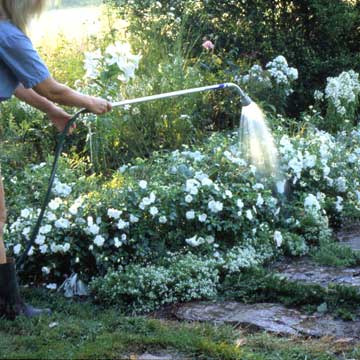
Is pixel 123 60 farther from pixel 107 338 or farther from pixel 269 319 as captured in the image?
pixel 107 338

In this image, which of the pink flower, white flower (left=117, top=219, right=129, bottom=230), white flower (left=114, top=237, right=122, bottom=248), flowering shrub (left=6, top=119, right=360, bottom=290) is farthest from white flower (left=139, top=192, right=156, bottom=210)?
the pink flower

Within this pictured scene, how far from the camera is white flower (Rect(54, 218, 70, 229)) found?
14.0 feet

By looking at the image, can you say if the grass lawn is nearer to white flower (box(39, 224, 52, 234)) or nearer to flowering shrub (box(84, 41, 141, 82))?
white flower (box(39, 224, 52, 234))

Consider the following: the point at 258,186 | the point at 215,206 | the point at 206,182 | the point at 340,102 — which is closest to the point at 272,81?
the point at 340,102

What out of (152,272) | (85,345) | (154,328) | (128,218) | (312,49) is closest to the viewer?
(85,345)

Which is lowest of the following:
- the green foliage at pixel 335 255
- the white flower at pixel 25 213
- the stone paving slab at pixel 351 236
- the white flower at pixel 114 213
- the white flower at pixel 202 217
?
the green foliage at pixel 335 255

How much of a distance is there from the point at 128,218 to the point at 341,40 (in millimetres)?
4287

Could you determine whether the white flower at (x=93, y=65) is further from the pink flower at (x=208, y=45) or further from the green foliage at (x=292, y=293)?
the green foliage at (x=292, y=293)

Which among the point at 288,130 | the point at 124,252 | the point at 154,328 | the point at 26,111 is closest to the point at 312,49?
the point at 288,130

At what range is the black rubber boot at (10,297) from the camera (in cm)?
363

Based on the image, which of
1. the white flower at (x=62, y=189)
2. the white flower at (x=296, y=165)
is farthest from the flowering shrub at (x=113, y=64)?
the white flower at (x=296, y=165)

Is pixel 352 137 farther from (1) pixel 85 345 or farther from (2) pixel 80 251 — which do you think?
(1) pixel 85 345

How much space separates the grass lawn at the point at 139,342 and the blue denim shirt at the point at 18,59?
1.11 meters

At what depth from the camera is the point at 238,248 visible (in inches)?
177
